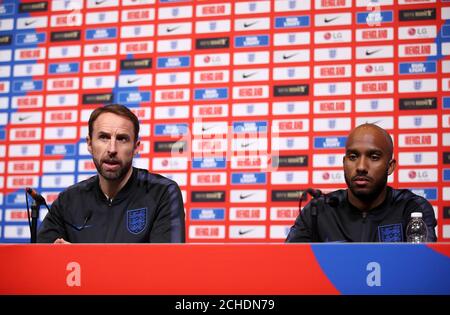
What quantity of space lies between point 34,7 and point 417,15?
2684 millimetres

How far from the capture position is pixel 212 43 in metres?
4.40

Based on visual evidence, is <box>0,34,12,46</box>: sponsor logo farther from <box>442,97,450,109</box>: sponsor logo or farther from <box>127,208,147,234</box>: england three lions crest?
<box>442,97,450,109</box>: sponsor logo

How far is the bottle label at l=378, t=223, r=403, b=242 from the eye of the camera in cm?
259

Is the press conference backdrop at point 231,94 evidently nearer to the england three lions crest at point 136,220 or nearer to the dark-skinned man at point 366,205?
the dark-skinned man at point 366,205

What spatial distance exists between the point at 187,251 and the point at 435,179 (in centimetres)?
287

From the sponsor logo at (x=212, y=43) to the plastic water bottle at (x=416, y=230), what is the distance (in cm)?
220

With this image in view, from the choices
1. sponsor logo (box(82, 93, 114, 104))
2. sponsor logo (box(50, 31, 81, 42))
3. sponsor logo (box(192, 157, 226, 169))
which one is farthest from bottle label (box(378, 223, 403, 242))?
sponsor logo (box(50, 31, 81, 42))

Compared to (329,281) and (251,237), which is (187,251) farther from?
(251,237)

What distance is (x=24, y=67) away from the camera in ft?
15.2

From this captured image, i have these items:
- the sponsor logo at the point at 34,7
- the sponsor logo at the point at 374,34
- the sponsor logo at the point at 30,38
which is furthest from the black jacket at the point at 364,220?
the sponsor logo at the point at 34,7

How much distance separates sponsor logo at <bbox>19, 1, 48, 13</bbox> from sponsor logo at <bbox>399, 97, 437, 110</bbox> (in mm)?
2593

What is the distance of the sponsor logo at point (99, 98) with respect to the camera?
4477 millimetres

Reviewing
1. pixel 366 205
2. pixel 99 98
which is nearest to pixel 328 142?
pixel 366 205
